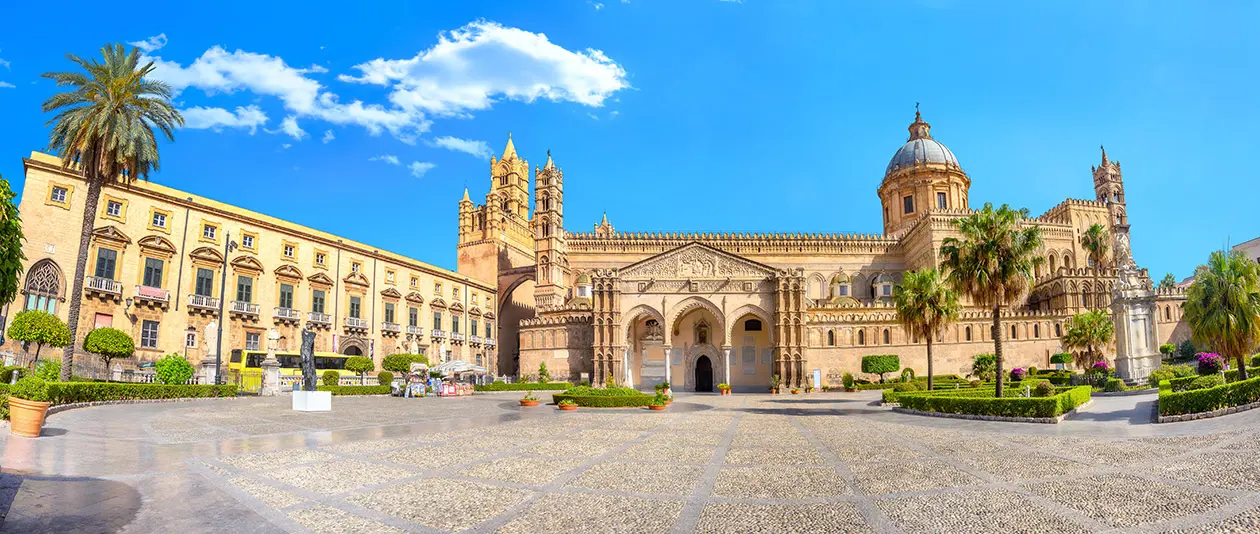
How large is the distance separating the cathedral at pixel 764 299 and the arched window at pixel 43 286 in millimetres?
33060

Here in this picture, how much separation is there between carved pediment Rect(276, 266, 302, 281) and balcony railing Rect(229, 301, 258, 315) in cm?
306

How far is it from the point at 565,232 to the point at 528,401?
41.3 metres

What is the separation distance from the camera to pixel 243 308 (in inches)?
1689

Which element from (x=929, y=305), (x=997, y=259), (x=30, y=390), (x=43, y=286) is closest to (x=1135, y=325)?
(x=929, y=305)

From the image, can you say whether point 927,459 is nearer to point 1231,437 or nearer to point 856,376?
point 1231,437

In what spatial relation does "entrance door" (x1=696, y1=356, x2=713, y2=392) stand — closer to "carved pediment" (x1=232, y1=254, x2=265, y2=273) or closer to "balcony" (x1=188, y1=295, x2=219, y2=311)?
"carved pediment" (x1=232, y1=254, x2=265, y2=273)

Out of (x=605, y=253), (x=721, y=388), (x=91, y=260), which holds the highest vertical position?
(x=605, y=253)

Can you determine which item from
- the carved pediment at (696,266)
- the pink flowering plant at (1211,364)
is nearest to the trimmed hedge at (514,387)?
the carved pediment at (696,266)

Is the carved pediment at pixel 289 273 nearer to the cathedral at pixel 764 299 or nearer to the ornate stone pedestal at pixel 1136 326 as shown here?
the cathedral at pixel 764 299

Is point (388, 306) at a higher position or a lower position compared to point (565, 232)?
lower

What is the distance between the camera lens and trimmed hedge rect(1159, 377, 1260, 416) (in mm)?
16312

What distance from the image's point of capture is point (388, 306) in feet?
178

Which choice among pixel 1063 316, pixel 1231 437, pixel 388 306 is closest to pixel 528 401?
pixel 1231 437

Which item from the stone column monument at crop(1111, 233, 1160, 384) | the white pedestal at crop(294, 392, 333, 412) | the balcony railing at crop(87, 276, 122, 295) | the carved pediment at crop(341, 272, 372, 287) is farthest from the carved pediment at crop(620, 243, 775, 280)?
the white pedestal at crop(294, 392, 333, 412)
